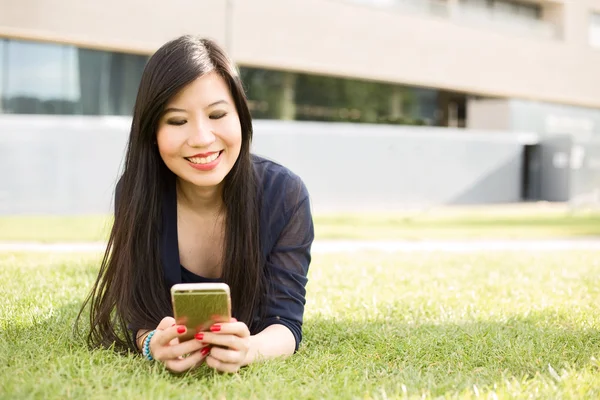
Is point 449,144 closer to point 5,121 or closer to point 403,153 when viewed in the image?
point 403,153

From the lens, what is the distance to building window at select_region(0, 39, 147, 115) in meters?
15.1

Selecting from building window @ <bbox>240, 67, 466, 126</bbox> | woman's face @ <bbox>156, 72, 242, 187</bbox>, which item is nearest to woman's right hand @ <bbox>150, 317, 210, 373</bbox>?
woman's face @ <bbox>156, 72, 242, 187</bbox>

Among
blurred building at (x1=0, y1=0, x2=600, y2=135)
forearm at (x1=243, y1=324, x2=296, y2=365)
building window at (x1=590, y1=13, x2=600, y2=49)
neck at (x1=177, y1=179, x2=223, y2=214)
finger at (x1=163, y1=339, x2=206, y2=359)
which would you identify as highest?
building window at (x1=590, y1=13, x2=600, y2=49)

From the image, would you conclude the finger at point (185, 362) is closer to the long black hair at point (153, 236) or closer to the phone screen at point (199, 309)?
the phone screen at point (199, 309)

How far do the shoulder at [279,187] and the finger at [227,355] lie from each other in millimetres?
753

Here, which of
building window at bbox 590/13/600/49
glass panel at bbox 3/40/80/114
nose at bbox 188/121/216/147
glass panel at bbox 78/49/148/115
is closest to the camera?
nose at bbox 188/121/216/147

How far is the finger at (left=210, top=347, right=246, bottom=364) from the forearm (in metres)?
0.17

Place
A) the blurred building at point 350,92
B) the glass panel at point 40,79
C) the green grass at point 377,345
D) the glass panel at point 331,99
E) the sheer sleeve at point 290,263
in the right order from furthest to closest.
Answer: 1. the glass panel at point 331,99
2. the glass panel at point 40,79
3. the blurred building at point 350,92
4. the sheer sleeve at point 290,263
5. the green grass at point 377,345

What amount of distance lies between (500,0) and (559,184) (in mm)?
8979

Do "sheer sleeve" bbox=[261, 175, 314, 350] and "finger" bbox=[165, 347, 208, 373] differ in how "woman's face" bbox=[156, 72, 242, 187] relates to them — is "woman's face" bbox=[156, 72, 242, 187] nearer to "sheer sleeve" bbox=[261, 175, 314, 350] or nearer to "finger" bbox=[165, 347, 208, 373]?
"sheer sleeve" bbox=[261, 175, 314, 350]

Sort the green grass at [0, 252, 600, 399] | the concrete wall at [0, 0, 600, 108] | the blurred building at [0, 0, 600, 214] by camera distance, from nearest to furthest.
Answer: the green grass at [0, 252, 600, 399]
the blurred building at [0, 0, 600, 214]
the concrete wall at [0, 0, 600, 108]

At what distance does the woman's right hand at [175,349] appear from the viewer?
8.40 feet

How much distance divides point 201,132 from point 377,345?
1362 millimetres

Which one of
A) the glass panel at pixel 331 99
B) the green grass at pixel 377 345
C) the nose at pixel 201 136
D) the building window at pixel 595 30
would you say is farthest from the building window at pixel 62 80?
the building window at pixel 595 30
